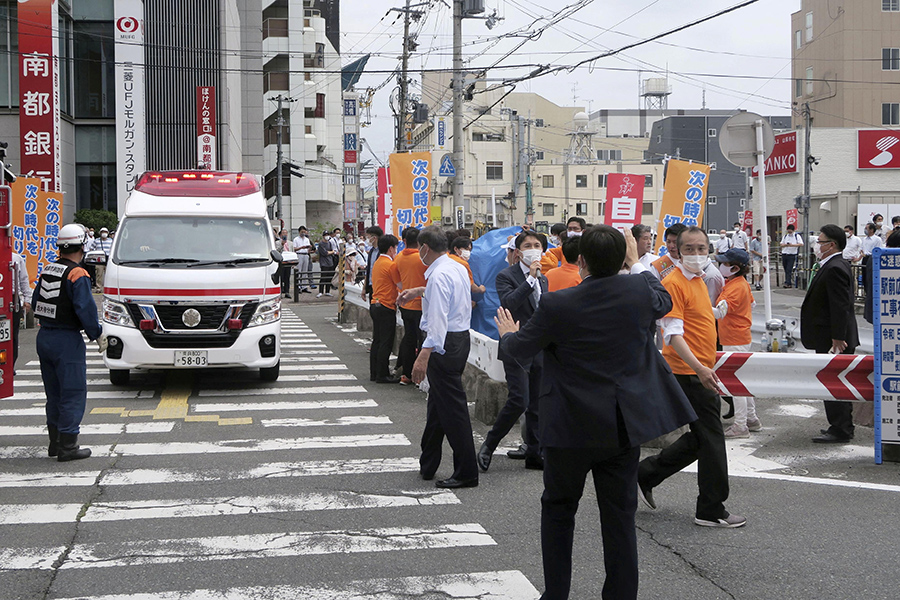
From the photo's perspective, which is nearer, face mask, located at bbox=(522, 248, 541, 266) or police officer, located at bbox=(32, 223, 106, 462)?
face mask, located at bbox=(522, 248, 541, 266)

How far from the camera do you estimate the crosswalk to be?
206 inches

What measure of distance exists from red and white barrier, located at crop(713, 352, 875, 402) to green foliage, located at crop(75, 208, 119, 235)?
95.2 feet

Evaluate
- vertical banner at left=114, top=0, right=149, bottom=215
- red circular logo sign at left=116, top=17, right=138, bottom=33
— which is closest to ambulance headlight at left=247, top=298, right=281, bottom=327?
vertical banner at left=114, top=0, right=149, bottom=215

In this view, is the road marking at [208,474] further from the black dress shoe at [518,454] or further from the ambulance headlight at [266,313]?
the ambulance headlight at [266,313]

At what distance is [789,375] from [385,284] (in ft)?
19.4

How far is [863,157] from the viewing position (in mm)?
47844

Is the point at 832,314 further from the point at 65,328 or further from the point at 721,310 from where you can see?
the point at 65,328

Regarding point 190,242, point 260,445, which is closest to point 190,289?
point 190,242

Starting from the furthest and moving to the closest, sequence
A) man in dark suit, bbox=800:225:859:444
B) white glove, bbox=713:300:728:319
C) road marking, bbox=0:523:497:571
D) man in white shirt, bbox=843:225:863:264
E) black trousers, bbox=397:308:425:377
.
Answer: man in white shirt, bbox=843:225:863:264 → black trousers, bbox=397:308:425:377 → man in dark suit, bbox=800:225:859:444 → white glove, bbox=713:300:728:319 → road marking, bbox=0:523:497:571

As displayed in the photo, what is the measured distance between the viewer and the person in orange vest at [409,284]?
1163 cm

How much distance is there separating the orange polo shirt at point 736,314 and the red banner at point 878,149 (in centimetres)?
4303

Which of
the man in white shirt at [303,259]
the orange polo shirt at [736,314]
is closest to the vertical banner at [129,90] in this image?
the man in white shirt at [303,259]

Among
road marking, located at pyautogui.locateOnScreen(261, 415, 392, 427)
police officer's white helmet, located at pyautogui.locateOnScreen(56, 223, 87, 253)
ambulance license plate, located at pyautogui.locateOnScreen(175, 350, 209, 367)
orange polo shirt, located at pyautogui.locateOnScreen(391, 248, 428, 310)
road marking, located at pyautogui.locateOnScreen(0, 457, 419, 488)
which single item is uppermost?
police officer's white helmet, located at pyautogui.locateOnScreen(56, 223, 87, 253)

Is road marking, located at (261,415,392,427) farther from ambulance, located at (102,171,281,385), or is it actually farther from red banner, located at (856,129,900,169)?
red banner, located at (856,129,900,169)
